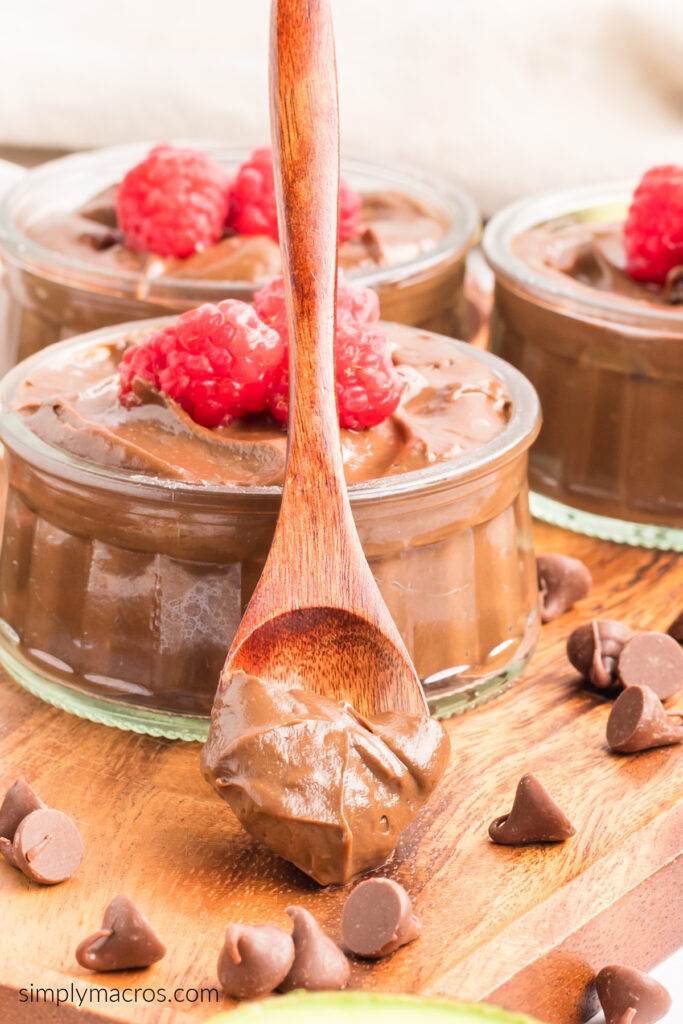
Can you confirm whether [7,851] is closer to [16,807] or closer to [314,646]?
[16,807]

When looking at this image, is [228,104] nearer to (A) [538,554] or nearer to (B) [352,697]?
(A) [538,554]

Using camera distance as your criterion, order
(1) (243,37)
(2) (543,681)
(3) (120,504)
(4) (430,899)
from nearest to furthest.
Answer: (4) (430,899), (3) (120,504), (2) (543,681), (1) (243,37)

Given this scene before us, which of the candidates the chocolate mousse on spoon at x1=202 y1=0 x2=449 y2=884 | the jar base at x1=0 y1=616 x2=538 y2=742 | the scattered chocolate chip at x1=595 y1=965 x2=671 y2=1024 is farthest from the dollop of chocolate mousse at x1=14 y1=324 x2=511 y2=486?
the scattered chocolate chip at x1=595 y1=965 x2=671 y2=1024

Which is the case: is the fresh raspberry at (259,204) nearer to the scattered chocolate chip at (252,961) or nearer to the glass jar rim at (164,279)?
the glass jar rim at (164,279)

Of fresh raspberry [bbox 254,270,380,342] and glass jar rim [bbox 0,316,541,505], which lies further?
fresh raspberry [bbox 254,270,380,342]

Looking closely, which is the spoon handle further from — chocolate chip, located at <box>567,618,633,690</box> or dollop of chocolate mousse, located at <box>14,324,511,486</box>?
chocolate chip, located at <box>567,618,633,690</box>

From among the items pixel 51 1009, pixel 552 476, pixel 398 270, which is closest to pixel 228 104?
pixel 398 270
